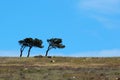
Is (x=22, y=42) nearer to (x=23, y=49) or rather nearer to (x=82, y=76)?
(x=23, y=49)

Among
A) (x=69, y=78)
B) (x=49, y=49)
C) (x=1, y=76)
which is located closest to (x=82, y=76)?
(x=69, y=78)

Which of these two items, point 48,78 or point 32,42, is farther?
point 32,42

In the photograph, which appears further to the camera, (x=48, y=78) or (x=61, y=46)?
(x=61, y=46)

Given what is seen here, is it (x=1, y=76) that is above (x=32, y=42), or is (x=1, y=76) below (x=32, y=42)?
below

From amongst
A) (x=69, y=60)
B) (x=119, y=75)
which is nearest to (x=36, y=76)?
(x=119, y=75)

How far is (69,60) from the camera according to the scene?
242 feet

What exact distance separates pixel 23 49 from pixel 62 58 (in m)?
52.3

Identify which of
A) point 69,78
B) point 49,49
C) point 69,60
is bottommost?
point 69,78

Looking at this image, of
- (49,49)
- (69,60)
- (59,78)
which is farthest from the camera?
(49,49)

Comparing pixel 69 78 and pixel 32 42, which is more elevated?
pixel 32 42

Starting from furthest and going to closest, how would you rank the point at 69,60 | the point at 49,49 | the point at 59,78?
the point at 49,49, the point at 69,60, the point at 59,78

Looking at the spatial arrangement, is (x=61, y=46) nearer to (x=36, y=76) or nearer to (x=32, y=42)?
(x=32, y=42)

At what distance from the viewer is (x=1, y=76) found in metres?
38.2

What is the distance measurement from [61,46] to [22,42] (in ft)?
34.4
